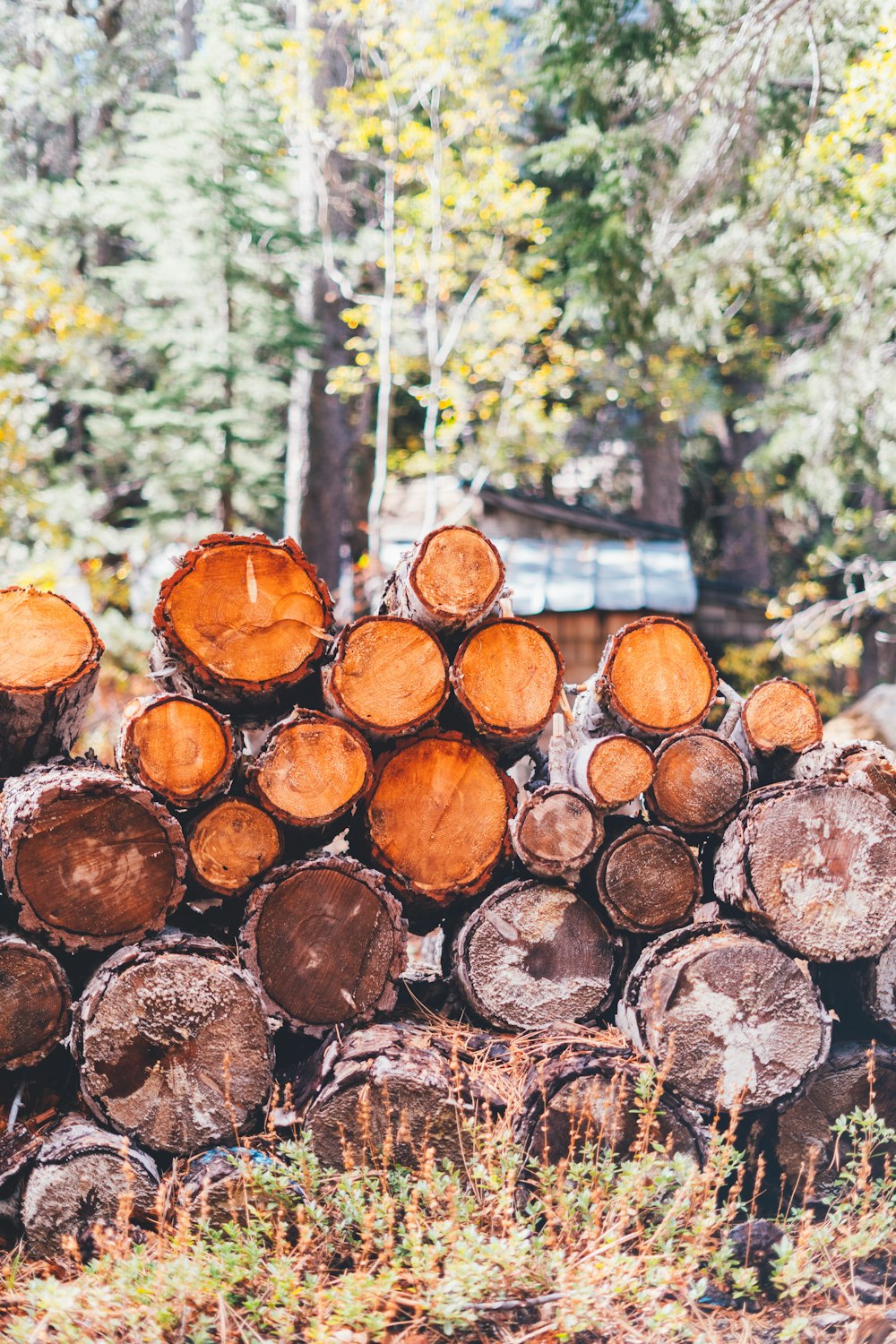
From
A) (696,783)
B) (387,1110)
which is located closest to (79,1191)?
(387,1110)

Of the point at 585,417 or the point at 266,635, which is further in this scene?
the point at 585,417

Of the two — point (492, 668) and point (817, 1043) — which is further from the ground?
point (492, 668)

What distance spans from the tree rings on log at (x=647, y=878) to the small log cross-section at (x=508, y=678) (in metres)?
0.52

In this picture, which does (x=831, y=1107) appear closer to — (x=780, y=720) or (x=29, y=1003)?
(x=780, y=720)

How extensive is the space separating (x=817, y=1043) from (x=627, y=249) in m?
7.45

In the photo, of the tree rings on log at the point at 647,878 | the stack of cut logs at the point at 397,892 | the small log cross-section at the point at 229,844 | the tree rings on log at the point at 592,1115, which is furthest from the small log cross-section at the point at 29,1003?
the tree rings on log at the point at 647,878

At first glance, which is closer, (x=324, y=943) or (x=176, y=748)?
(x=176, y=748)

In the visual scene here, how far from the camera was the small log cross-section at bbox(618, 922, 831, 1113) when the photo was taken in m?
3.34

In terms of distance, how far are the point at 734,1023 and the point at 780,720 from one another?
43.0 inches

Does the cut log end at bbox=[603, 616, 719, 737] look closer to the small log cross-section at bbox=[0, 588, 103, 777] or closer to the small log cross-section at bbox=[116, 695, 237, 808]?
the small log cross-section at bbox=[116, 695, 237, 808]

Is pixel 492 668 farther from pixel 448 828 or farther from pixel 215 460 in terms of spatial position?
pixel 215 460

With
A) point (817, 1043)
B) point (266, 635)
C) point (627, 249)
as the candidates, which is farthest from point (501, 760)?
point (627, 249)

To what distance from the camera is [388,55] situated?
11242 millimetres

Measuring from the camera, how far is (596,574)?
1357 cm
